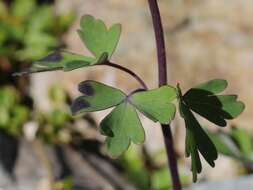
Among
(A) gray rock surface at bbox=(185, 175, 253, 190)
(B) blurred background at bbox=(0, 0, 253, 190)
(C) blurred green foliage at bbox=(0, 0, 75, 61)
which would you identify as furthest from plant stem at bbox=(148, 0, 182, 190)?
(C) blurred green foliage at bbox=(0, 0, 75, 61)

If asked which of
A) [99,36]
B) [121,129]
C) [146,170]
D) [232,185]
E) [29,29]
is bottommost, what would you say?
[146,170]

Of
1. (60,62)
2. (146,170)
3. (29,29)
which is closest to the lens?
(60,62)

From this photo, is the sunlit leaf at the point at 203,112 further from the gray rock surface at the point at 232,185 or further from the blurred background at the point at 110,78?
the blurred background at the point at 110,78

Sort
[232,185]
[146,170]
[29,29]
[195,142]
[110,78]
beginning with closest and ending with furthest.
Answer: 1. [195,142]
2. [232,185]
3. [146,170]
4. [110,78]
5. [29,29]

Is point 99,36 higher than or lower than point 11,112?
higher

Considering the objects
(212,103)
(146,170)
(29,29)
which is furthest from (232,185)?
(29,29)

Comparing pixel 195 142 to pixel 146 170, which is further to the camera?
pixel 146 170

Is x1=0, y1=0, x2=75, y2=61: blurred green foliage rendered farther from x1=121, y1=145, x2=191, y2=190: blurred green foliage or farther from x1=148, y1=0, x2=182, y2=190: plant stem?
x1=148, y1=0, x2=182, y2=190: plant stem

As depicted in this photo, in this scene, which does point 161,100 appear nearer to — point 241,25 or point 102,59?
point 102,59

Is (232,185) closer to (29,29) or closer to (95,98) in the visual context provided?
(95,98)
